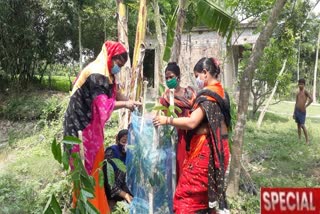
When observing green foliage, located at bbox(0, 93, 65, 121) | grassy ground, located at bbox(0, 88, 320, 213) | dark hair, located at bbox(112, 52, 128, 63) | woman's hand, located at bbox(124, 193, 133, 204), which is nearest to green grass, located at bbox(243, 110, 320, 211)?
grassy ground, located at bbox(0, 88, 320, 213)

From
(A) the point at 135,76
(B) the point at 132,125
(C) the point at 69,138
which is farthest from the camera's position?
(A) the point at 135,76

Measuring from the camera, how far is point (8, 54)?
13.3 meters

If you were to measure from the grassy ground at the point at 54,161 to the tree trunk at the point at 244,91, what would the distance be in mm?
218

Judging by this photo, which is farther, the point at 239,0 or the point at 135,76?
the point at 239,0

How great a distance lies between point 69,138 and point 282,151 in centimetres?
593

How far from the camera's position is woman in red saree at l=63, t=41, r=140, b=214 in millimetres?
3195

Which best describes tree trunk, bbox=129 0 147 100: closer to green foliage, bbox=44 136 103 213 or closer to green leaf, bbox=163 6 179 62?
green leaf, bbox=163 6 179 62

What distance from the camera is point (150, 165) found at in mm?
3076

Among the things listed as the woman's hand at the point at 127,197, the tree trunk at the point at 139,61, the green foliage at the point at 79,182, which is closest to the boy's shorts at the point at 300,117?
the tree trunk at the point at 139,61

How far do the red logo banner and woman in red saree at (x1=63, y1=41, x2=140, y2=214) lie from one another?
1.76 metres

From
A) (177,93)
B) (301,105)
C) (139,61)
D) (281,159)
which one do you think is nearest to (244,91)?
(177,93)

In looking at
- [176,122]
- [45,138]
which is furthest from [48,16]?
[176,122]

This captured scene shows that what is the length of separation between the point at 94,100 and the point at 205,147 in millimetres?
972

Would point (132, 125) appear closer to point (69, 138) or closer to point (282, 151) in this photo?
point (69, 138)
